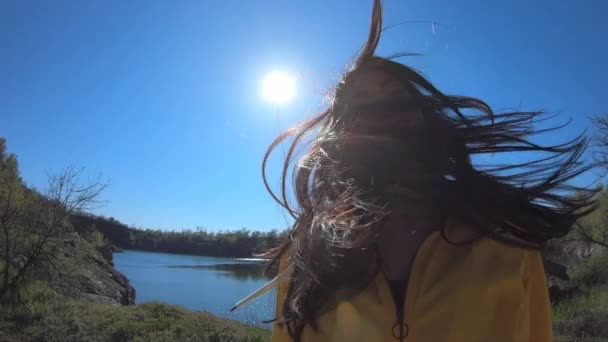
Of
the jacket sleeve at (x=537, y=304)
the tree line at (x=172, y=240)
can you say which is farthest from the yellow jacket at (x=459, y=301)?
the tree line at (x=172, y=240)

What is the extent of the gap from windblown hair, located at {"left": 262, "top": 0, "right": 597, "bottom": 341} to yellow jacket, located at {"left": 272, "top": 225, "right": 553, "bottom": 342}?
0.15ft

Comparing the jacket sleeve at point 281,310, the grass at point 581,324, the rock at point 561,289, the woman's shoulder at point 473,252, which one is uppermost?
the woman's shoulder at point 473,252

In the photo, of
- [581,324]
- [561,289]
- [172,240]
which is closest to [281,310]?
[581,324]

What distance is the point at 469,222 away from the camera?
1.21 metres

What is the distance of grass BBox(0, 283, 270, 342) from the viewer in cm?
865

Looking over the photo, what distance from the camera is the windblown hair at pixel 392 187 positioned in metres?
1.26

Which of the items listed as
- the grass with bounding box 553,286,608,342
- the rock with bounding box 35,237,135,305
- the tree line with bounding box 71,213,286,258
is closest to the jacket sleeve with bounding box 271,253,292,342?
the grass with bounding box 553,286,608,342

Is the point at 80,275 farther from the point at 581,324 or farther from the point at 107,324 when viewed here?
the point at 581,324

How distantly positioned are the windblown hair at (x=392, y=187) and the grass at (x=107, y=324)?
8422 mm

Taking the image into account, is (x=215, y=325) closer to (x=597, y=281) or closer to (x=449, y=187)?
(x=449, y=187)

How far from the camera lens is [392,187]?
54.0 inches

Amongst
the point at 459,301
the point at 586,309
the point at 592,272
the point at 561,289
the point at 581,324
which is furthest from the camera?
the point at 592,272

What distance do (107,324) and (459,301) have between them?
9.85 m

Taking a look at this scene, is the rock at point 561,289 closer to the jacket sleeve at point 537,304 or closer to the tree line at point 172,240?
the jacket sleeve at point 537,304
